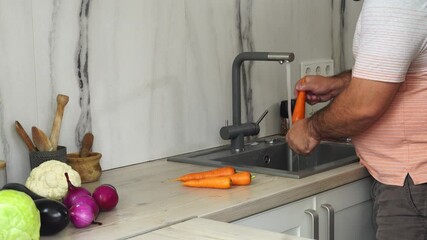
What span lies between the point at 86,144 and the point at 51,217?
1.80 ft

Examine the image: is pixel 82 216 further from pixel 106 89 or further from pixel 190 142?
pixel 190 142

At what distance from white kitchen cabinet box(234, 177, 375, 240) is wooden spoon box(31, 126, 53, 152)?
1.72 feet

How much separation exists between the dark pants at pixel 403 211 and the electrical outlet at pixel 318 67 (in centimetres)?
96

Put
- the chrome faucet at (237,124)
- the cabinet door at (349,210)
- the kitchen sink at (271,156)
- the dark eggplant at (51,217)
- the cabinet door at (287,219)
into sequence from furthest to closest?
the chrome faucet at (237,124), the kitchen sink at (271,156), the cabinet door at (349,210), the cabinet door at (287,219), the dark eggplant at (51,217)

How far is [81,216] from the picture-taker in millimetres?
1431

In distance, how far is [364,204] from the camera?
205 centimetres

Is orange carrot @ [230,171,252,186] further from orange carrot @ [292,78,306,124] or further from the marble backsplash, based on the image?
the marble backsplash

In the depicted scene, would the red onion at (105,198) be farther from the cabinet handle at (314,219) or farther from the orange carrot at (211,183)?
the cabinet handle at (314,219)

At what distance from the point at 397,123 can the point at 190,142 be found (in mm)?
772

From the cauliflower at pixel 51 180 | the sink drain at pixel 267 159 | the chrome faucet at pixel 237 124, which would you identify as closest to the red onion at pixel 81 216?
the cauliflower at pixel 51 180

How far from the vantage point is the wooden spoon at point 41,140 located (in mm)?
1743

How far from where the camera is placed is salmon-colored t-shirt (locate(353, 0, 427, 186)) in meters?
1.49

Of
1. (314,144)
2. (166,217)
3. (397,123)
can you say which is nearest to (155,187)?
(166,217)

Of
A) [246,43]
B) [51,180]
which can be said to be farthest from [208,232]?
[246,43]
